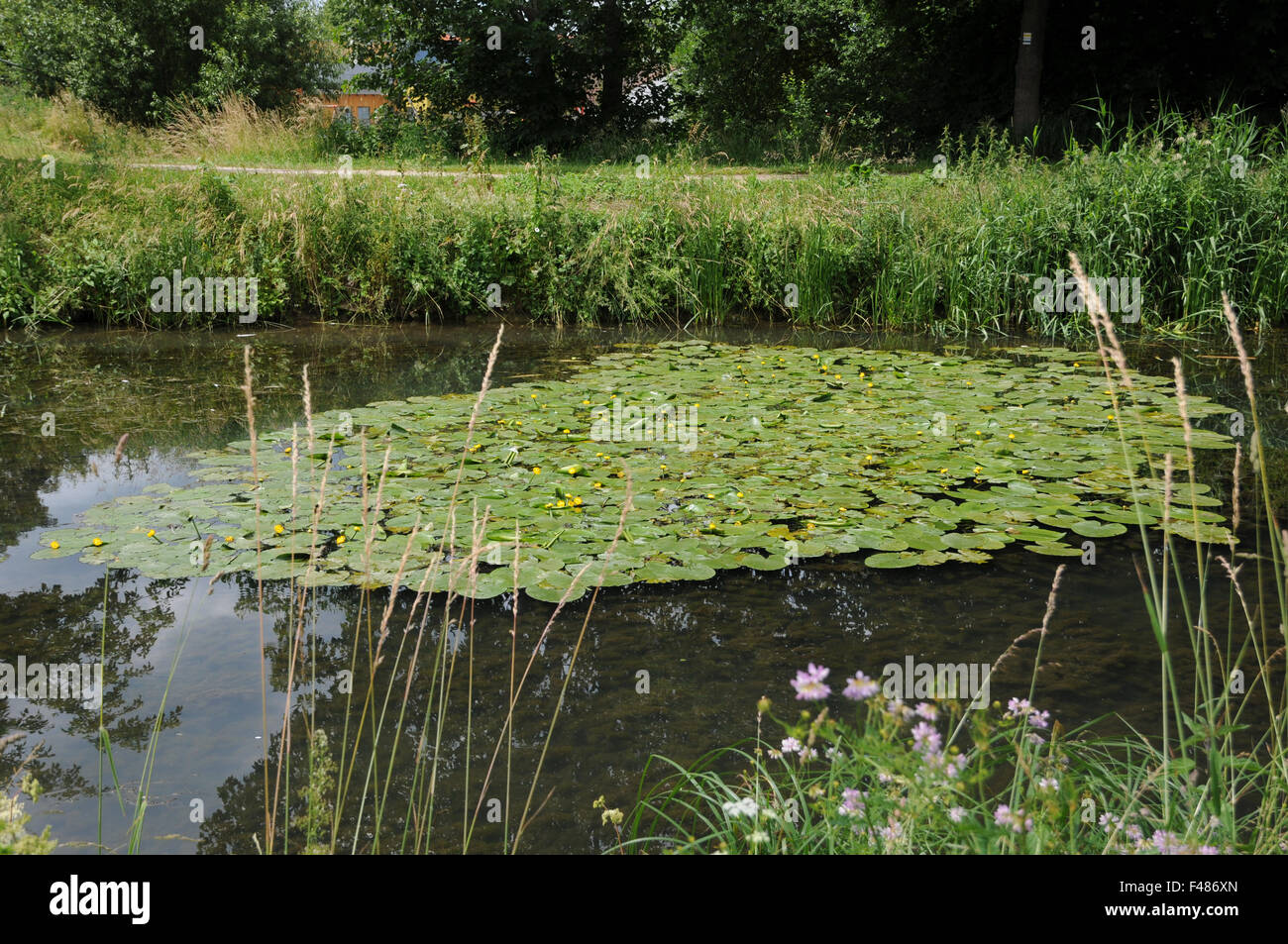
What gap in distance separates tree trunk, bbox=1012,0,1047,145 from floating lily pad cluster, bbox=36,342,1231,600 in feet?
31.0

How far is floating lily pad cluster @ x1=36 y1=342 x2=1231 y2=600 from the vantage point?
3.96m

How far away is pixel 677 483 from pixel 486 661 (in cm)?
170

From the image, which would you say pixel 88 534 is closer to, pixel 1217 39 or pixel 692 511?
pixel 692 511

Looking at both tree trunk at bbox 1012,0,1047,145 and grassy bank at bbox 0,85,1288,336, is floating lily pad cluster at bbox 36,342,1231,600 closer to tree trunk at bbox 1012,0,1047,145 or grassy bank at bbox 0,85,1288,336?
grassy bank at bbox 0,85,1288,336

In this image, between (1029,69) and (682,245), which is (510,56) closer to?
(1029,69)

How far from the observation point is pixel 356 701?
3.13 meters

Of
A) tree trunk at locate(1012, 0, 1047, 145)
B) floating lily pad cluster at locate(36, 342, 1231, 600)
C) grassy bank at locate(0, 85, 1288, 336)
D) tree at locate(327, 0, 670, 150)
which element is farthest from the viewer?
tree at locate(327, 0, 670, 150)

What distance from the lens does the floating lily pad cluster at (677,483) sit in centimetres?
396

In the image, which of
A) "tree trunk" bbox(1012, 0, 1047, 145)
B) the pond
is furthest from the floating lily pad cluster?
"tree trunk" bbox(1012, 0, 1047, 145)

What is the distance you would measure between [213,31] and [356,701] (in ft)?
81.1

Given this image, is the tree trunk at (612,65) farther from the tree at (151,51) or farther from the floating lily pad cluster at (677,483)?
the floating lily pad cluster at (677,483)

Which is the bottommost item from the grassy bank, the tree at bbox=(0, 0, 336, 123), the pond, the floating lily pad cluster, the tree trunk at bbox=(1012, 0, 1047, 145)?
the pond

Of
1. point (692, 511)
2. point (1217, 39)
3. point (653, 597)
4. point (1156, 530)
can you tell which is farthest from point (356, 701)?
point (1217, 39)

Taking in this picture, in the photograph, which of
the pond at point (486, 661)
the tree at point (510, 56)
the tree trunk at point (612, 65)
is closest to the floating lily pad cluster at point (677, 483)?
the pond at point (486, 661)
